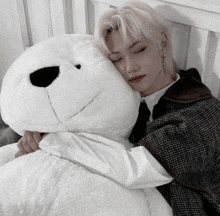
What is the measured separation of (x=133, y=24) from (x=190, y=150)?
38cm

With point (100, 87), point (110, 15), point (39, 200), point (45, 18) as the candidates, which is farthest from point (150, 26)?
point (45, 18)

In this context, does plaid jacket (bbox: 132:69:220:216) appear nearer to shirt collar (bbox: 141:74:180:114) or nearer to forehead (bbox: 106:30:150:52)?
shirt collar (bbox: 141:74:180:114)

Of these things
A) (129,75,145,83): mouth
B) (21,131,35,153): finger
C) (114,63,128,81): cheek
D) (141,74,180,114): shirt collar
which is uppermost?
(114,63,128,81): cheek

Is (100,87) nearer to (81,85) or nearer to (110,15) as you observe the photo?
(81,85)

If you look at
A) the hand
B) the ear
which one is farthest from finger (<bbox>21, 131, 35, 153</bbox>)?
the ear

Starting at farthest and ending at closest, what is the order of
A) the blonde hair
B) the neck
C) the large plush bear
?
the neck, the blonde hair, the large plush bear

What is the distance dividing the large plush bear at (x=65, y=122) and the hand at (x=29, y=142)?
24 millimetres

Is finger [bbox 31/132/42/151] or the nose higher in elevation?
the nose

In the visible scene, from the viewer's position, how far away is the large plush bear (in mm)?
708

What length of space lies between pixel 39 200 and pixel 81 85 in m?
0.30

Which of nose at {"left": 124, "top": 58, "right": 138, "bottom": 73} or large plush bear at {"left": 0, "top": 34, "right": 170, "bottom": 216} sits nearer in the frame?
large plush bear at {"left": 0, "top": 34, "right": 170, "bottom": 216}

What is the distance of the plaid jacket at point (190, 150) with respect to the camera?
78 cm

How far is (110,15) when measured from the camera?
2.98 feet

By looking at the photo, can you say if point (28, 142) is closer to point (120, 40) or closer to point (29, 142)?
point (29, 142)
